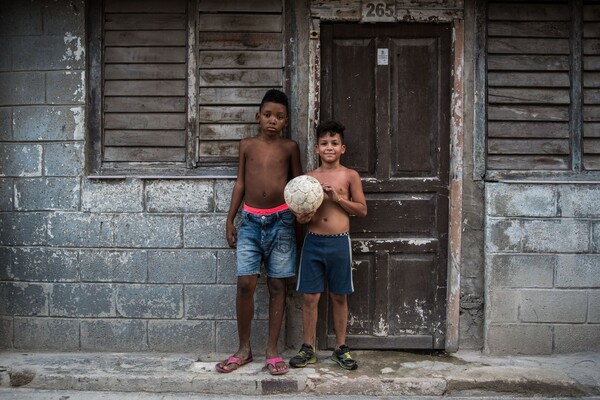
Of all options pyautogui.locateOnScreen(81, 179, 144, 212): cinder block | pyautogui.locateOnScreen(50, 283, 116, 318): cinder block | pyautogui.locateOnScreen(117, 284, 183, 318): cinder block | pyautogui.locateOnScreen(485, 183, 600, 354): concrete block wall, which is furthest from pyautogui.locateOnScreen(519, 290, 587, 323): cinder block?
pyautogui.locateOnScreen(50, 283, 116, 318): cinder block

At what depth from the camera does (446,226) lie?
4910 millimetres

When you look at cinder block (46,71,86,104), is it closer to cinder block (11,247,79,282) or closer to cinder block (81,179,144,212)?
cinder block (81,179,144,212)

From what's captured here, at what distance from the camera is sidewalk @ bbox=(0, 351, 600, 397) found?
427 cm

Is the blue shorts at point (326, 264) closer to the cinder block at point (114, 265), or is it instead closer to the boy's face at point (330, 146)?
the boy's face at point (330, 146)

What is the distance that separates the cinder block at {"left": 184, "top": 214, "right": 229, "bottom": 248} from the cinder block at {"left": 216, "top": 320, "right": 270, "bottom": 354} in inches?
25.6

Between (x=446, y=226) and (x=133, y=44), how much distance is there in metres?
2.98

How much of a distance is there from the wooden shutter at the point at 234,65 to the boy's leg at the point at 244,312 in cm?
105

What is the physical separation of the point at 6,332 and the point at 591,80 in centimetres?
523

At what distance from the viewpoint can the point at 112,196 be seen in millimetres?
4898

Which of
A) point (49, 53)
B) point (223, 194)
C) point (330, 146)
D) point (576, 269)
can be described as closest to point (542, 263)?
point (576, 269)

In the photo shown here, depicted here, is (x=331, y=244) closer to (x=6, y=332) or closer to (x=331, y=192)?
(x=331, y=192)

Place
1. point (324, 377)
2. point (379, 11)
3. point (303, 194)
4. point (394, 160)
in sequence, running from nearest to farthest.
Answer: point (303, 194)
point (324, 377)
point (379, 11)
point (394, 160)

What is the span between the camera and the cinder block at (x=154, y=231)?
192 inches

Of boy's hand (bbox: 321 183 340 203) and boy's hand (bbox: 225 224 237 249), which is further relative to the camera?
boy's hand (bbox: 225 224 237 249)
